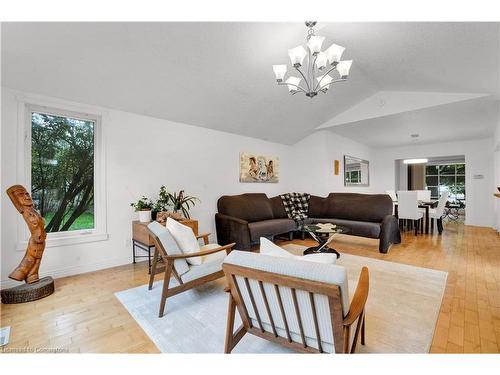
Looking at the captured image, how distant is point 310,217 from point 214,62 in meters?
Answer: 3.77

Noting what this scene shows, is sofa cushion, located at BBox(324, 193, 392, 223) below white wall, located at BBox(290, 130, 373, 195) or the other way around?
below

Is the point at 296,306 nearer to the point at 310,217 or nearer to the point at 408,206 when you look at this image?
the point at 310,217

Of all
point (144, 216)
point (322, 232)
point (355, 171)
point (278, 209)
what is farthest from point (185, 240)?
point (355, 171)

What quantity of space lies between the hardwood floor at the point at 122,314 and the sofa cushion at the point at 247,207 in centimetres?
169

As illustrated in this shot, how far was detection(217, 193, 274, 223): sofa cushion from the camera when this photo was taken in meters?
4.45

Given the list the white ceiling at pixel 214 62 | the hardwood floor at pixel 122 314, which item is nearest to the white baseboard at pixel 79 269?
the hardwood floor at pixel 122 314

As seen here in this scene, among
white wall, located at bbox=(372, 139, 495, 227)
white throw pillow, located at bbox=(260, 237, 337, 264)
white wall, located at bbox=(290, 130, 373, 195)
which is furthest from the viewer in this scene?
white wall, located at bbox=(372, 139, 495, 227)

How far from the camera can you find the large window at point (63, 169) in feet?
9.49

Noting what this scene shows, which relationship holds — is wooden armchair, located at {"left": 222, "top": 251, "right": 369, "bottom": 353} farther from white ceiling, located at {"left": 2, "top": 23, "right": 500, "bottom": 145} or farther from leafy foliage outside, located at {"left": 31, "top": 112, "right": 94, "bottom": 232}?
leafy foliage outside, located at {"left": 31, "top": 112, "right": 94, "bottom": 232}

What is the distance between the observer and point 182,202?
384cm

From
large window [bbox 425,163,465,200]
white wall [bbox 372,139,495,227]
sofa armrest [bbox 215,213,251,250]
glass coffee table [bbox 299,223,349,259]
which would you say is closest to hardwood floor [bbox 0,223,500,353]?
glass coffee table [bbox 299,223,349,259]

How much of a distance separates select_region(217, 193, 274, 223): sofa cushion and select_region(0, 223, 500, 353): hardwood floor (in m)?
1.69

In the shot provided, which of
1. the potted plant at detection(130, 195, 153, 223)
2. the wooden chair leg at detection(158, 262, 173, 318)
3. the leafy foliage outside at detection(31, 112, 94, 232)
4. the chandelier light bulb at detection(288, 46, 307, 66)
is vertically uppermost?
the chandelier light bulb at detection(288, 46, 307, 66)
